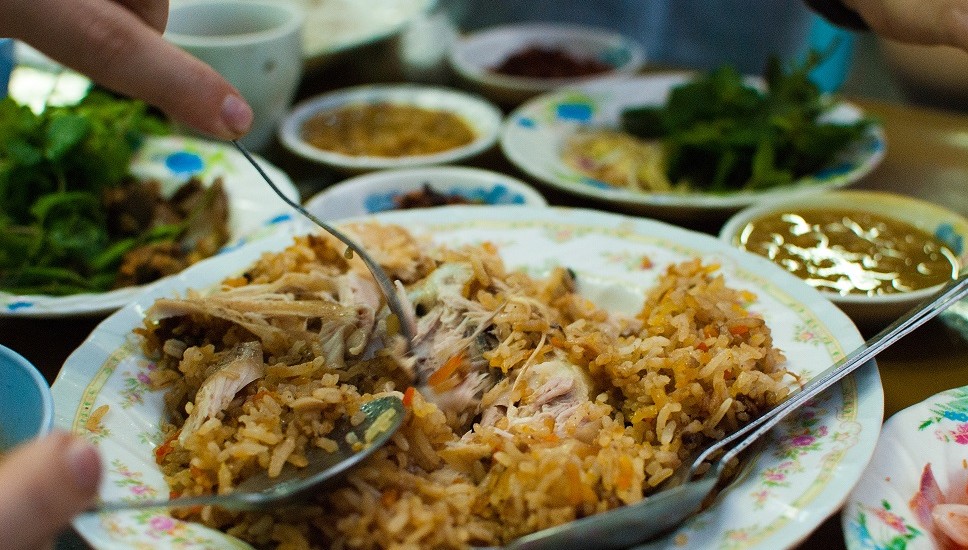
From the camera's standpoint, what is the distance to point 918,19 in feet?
7.36

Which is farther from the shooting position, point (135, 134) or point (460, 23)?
point (460, 23)

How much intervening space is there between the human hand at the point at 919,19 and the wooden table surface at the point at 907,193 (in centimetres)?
85

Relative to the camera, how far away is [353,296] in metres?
1.95

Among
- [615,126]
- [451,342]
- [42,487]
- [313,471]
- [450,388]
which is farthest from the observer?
[615,126]

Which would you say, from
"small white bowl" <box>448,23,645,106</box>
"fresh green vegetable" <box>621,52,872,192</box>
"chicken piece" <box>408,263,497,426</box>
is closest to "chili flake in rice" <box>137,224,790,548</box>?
"chicken piece" <box>408,263,497,426</box>

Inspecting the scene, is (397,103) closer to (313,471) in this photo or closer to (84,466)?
(313,471)

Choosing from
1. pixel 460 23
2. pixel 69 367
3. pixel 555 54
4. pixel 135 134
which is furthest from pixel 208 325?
pixel 460 23

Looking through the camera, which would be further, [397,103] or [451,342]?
[397,103]

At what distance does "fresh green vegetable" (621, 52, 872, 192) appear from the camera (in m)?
3.21

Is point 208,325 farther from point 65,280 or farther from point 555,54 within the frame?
Answer: point 555,54

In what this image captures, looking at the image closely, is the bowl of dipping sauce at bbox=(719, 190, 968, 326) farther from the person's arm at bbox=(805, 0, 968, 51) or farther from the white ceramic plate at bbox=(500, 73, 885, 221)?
the person's arm at bbox=(805, 0, 968, 51)

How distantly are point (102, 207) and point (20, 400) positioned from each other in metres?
1.47

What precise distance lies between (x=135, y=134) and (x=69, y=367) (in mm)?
1646

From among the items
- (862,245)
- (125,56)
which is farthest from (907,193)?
(125,56)
